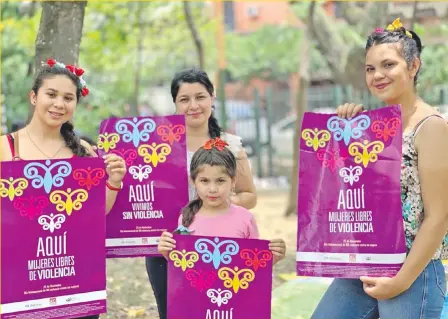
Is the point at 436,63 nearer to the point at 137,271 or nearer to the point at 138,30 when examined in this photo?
the point at 138,30

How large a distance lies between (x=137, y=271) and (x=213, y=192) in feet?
12.8

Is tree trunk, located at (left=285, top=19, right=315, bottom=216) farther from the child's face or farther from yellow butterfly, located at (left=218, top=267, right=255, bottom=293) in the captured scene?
yellow butterfly, located at (left=218, top=267, right=255, bottom=293)

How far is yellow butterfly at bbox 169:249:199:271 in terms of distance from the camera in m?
2.61

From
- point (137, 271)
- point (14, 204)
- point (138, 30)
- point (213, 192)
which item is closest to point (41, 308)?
point (14, 204)

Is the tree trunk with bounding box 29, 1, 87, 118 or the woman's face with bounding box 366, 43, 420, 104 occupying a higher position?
the tree trunk with bounding box 29, 1, 87, 118

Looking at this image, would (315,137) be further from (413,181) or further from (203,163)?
(203,163)

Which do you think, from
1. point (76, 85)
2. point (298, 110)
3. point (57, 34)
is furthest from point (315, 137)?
point (298, 110)

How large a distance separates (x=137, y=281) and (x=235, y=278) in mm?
3661

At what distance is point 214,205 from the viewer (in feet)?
9.32

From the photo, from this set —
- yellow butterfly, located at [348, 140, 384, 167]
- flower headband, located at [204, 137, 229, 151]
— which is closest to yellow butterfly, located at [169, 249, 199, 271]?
flower headband, located at [204, 137, 229, 151]

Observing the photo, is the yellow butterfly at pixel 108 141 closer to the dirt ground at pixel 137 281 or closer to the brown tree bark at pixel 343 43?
the dirt ground at pixel 137 281

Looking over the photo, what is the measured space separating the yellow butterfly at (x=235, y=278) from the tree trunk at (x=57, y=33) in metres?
2.70

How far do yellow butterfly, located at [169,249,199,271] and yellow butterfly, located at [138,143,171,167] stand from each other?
1.79 feet

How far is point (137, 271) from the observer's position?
647 cm
